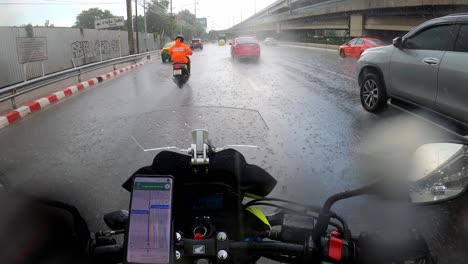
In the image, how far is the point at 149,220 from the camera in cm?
146

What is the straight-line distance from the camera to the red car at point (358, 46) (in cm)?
2467

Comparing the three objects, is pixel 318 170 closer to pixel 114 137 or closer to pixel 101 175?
pixel 101 175

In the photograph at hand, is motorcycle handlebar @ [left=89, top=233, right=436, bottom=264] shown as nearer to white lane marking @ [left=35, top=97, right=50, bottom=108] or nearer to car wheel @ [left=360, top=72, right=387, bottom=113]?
car wheel @ [left=360, top=72, right=387, bottom=113]

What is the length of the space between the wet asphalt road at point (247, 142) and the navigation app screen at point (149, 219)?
2.24 ft

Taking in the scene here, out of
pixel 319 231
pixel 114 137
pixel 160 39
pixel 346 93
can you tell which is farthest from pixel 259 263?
pixel 160 39

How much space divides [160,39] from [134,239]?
6035cm

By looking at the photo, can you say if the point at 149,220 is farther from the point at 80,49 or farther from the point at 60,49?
the point at 80,49

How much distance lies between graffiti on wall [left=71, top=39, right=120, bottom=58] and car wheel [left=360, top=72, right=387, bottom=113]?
18730 mm

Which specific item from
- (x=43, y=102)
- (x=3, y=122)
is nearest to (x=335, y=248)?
(x=3, y=122)

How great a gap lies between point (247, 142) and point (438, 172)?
442 cm

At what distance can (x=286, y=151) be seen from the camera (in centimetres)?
588

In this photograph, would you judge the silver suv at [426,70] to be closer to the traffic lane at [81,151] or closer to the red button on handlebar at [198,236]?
the traffic lane at [81,151]

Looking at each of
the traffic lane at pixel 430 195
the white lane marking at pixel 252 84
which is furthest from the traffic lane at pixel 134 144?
the traffic lane at pixel 430 195

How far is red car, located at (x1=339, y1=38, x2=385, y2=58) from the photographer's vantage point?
2467 centimetres
